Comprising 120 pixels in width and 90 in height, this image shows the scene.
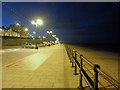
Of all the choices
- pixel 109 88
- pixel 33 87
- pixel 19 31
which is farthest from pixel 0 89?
pixel 19 31

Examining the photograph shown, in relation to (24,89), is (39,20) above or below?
above

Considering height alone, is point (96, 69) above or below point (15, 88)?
above

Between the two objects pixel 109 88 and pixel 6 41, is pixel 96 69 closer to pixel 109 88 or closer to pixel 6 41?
pixel 109 88

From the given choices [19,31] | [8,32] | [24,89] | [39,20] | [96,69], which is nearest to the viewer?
[96,69]

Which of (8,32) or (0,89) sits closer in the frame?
(0,89)

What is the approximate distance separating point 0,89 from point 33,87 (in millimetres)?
1217

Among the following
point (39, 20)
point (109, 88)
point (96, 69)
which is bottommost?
point (109, 88)

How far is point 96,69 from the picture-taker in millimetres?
5352

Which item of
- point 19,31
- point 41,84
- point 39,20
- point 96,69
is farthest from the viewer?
point 19,31

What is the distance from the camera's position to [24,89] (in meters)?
8.17

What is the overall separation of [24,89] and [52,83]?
1.56m

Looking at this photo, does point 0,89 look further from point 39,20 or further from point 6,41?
point 6,41

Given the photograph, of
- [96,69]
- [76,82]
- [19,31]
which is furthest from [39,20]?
[19,31]

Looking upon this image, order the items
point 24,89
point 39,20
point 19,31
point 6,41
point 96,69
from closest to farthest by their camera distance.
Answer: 1. point 96,69
2. point 24,89
3. point 39,20
4. point 6,41
5. point 19,31
